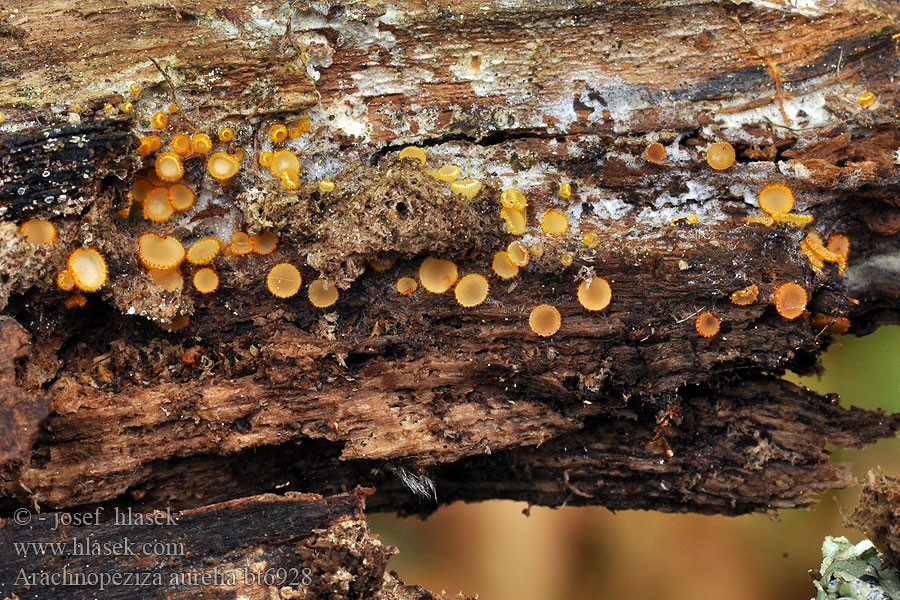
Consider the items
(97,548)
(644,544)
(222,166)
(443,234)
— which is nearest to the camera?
(97,548)

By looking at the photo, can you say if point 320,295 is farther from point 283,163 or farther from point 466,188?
point 466,188

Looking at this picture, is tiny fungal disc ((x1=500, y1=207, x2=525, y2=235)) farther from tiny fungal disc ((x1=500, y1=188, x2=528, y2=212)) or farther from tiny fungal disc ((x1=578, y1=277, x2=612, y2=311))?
tiny fungal disc ((x1=578, y1=277, x2=612, y2=311))

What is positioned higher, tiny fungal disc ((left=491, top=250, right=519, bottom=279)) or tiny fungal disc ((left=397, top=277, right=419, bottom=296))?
tiny fungal disc ((left=491, top=250, right=519, bottom=279))

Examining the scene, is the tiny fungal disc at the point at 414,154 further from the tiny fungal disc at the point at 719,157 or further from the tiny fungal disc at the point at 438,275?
the tiny fungal disc at the point at 719,157

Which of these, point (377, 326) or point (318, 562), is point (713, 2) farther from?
point (318, 562)

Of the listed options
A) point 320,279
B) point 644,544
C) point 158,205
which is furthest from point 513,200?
point 644,544

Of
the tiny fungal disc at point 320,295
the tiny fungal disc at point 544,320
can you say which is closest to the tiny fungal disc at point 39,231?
the tiny fungal disc at point 320,295

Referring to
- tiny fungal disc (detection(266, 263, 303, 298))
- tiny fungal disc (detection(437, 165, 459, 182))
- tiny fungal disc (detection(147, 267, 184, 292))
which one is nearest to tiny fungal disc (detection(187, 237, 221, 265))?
tiny fungal disc (detection(147, 267, 184, 292))
